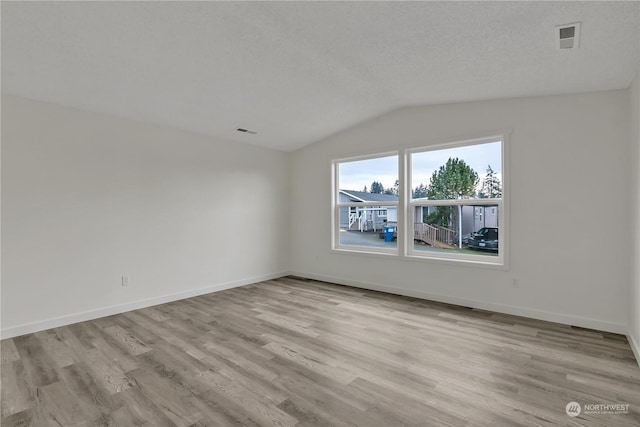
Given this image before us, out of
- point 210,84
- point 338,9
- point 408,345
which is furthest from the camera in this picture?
point 210,84

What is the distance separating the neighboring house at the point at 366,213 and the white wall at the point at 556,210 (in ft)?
2.86

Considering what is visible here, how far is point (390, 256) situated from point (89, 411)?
3.82 meters

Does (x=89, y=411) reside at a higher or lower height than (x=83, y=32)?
lower

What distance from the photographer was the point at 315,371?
2.37 metres

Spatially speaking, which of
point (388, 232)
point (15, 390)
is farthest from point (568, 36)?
point (15, 390)

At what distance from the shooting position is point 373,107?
437 centimetres

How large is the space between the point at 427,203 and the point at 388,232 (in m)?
0.81

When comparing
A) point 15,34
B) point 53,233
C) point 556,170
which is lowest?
point 53,233

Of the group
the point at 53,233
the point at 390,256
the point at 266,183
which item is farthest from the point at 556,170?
the point at 53,233

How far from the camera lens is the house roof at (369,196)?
4898mm

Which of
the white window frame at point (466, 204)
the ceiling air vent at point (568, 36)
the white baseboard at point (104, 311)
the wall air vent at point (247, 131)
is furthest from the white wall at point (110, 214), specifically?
the ceiling air vent at point (568, 36)

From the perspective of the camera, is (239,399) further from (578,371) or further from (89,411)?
(578,371)

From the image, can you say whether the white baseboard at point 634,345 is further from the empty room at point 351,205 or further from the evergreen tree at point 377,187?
the evergreen tree at point 377,187

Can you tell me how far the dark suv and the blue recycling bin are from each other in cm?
117
